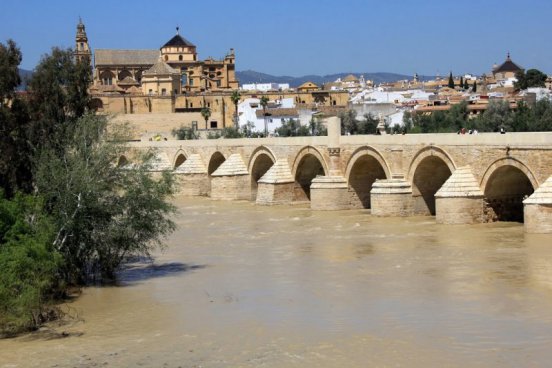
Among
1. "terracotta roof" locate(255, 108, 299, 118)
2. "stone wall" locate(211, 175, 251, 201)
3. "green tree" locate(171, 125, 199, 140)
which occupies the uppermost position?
"terracotta roof" locate(255, 108, 299, 118)

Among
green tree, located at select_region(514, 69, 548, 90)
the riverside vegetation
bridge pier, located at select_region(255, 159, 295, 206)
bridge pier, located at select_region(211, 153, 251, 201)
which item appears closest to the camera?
the riverside vegetation

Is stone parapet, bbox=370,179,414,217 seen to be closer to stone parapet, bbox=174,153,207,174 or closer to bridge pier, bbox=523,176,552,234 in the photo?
bridge pier, bbox=523,176,552,234

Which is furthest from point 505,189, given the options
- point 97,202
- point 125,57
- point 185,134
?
point 125,57

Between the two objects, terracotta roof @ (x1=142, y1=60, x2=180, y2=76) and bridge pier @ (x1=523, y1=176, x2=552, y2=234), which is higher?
terracotta roof @ (x1=142, y1=60, x2=180, y2=76)

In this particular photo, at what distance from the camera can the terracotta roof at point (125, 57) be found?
92188 millimetres

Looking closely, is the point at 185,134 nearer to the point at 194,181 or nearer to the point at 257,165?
the point at 194,181

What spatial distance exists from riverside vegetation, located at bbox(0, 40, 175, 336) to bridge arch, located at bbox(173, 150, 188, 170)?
23.5 meters

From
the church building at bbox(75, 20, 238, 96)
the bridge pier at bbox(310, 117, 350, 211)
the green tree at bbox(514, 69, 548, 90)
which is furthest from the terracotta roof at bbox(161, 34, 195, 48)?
the bridge pier at bbox(310, 117, 350, 211)

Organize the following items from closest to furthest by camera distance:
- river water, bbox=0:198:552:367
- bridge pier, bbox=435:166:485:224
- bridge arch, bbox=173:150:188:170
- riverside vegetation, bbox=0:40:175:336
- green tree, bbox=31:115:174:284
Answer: river water, bbox=0:198:552:367 → riverside vegetation, bbox=0:40:175:336 → green tree, bbox=31:115:174:284 → bridge pier, bbox=435:166:485:224 → bridge arch, bbox=173:150:188:170

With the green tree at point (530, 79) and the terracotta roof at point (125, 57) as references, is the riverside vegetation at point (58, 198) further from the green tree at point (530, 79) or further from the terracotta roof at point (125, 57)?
the terracotta roof at point (125, 57)

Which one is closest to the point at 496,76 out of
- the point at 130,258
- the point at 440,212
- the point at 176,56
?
the point at 176,56

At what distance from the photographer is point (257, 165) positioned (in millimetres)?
39250

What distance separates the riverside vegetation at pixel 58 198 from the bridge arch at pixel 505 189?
962 centimetres

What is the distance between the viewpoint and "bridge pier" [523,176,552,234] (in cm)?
2178
